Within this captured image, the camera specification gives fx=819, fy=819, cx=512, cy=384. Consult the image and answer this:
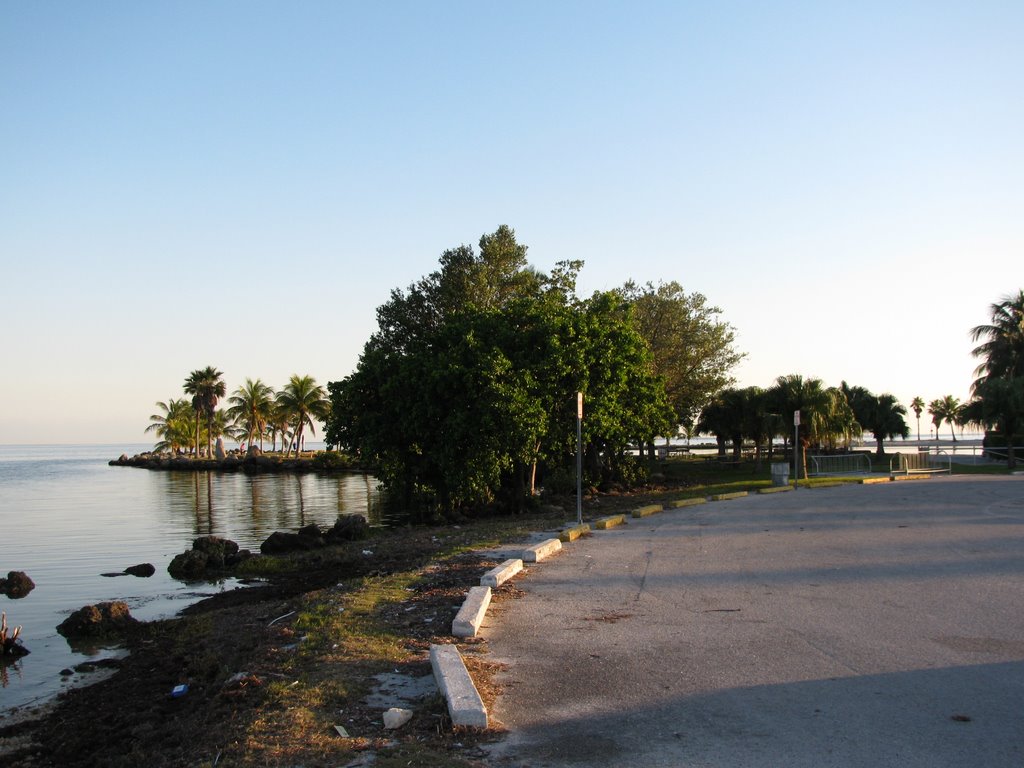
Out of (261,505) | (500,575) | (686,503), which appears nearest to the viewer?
(500,575)

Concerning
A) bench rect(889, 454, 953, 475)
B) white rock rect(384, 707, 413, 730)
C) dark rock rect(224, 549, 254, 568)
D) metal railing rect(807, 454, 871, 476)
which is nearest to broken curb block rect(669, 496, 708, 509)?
dark rock rect(224, 549, 254, 568)

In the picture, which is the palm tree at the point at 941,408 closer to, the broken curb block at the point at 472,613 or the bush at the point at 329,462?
the bush at the point at 329,462

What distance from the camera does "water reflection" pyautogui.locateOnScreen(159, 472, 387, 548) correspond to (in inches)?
1284

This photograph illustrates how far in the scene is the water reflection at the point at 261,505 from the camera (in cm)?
3262

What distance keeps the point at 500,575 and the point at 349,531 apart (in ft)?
49.9

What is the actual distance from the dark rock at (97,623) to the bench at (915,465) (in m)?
33.1

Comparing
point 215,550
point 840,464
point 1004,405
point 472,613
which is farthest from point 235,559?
point 1004,405

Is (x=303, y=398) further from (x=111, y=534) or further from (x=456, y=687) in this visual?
(x=456, y=687)

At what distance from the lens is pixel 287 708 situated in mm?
6355

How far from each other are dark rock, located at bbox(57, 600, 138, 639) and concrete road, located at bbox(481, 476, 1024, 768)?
694cm

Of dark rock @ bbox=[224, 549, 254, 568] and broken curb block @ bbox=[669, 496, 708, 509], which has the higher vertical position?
broken curb block @ bbox=[669, 496, 708, 509]

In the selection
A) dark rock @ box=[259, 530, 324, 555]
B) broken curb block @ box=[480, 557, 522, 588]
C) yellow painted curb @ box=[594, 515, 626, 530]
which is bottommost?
dark rock @ box=[259, 530, 324, 555]

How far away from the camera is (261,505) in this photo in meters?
44.3

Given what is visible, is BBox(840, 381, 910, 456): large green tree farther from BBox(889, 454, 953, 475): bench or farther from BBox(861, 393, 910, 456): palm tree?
BBox(889, 454, 953, 475): bench
